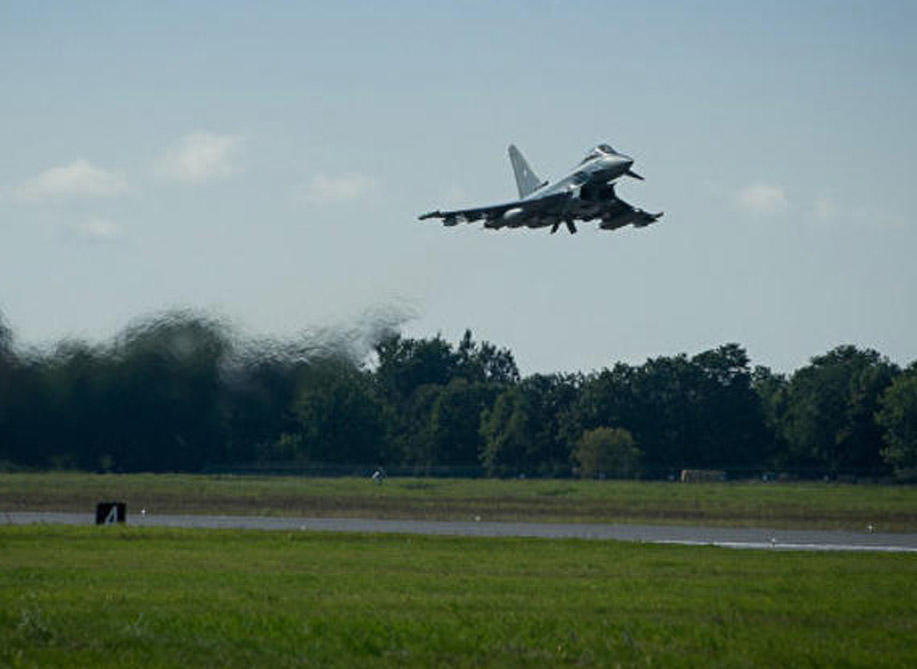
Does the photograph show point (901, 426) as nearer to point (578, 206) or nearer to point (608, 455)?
point (608, 455)

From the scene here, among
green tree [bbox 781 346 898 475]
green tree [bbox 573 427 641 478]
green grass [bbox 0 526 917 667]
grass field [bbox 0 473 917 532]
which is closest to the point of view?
green grass [bbox 0 526 917 667]

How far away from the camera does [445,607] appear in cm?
2552

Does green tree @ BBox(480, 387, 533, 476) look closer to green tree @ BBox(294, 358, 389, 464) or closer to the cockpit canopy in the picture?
green tree @ BBox(294, 358, 389, 464)

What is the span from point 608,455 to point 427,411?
2695 cm

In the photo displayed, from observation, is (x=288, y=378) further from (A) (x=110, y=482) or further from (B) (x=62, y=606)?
(B) (x=62, y=606)

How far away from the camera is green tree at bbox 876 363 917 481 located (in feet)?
390

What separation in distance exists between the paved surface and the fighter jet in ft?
31.5

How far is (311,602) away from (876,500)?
2321 inches

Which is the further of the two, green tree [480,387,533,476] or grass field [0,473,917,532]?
green tree [480,387,533,476]

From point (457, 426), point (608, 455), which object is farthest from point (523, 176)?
point (457, 426)

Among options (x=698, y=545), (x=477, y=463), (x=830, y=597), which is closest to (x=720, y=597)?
(x=830, y=597)

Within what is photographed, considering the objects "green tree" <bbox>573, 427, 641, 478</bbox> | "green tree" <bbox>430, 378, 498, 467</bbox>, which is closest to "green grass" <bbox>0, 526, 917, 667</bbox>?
"green tree" <bbox>573, 427, 641, 478</bbox>

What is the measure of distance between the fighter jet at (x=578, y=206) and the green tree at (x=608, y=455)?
78030 millimetres

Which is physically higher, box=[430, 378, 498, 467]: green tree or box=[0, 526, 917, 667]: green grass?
box=[430, 378, 498, 467]: green tree
